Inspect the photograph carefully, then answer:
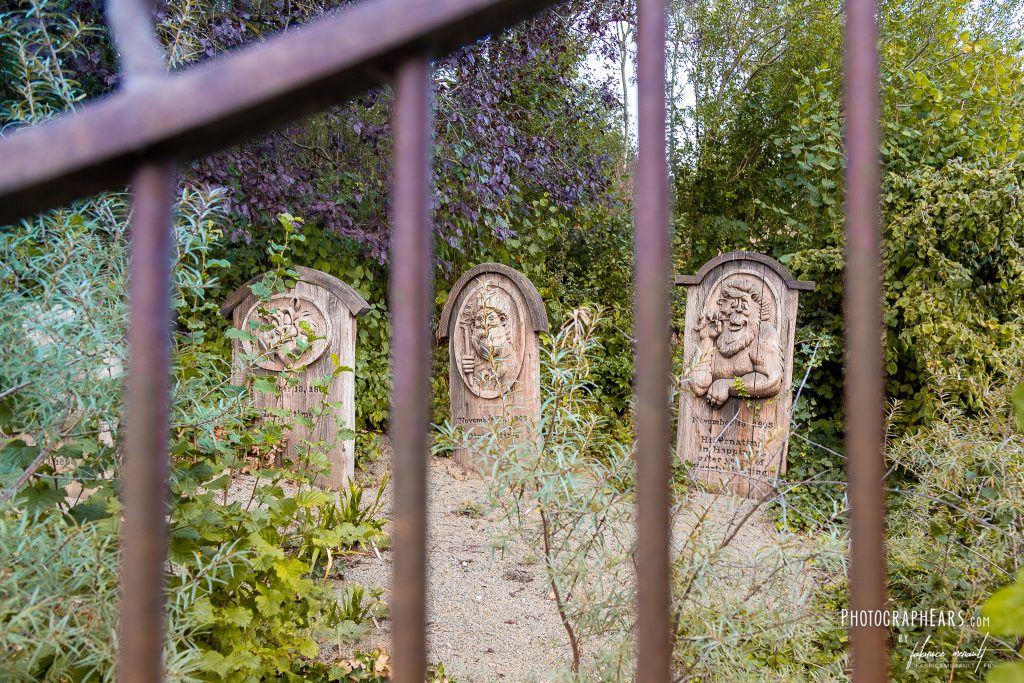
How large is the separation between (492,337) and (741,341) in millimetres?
1950

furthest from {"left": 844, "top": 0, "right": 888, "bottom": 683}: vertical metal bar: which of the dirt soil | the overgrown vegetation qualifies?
the dirt soil

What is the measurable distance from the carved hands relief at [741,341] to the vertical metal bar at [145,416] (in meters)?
5.09

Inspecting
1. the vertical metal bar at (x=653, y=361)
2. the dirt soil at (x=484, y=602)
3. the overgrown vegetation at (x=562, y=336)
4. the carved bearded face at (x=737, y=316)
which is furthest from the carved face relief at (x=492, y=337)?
the vertical metal bar at (x=653, y=361)

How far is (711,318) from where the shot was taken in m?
5.49

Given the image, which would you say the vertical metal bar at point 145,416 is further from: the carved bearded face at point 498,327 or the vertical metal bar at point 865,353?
the carved bearded face at point 498,327

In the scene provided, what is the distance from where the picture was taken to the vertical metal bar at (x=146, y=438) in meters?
0.42

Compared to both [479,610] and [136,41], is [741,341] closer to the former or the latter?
[479,610]

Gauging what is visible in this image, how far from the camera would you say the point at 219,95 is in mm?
413

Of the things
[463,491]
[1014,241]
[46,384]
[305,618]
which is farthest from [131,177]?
[1014,241]

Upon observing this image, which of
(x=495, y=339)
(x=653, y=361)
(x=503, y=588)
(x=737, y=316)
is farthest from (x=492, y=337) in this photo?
(x=653, y=361)

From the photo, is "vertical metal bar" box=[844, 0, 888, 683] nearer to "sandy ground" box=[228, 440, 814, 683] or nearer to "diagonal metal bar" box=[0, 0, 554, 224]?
"diagonal metal bar" box=[0, 0, 554, 224]

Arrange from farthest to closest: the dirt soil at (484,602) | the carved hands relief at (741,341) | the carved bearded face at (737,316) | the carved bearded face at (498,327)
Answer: the carved bearded face at (498,327) → the carved bearded face at (737,316) → the carved hands relief at (741,341) → the dirt soil at (484,602)

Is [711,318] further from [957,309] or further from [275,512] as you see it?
[275,512]

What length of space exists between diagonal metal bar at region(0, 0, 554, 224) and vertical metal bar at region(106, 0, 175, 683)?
19 millimetres
